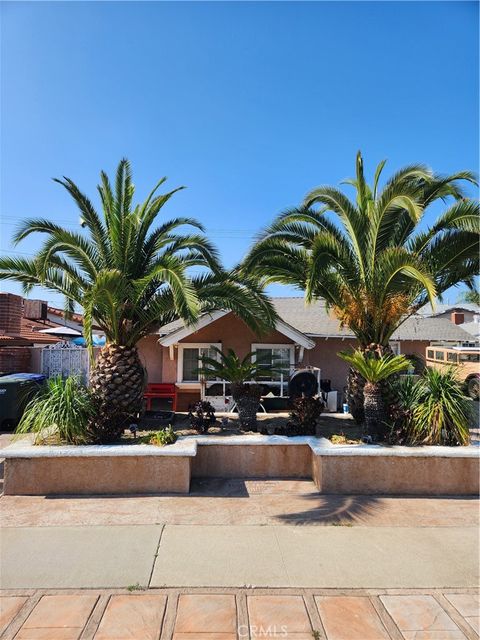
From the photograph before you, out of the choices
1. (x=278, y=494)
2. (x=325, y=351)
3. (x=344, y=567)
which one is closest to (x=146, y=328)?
(x=278, y=494)

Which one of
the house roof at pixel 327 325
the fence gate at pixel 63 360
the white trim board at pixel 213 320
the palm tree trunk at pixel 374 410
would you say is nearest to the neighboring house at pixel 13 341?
the fence gate at pixel 63 360

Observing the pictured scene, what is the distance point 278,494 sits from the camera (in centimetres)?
641

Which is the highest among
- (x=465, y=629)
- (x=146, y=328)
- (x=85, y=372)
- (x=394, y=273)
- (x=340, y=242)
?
(x=340, y=242)

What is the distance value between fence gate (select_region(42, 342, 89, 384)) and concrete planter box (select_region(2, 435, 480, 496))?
6565 mm

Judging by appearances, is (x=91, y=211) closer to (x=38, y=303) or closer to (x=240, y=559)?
(x=240, y=559)

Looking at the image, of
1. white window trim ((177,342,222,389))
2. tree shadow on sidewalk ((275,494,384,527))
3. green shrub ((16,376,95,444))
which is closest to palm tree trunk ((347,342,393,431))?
tree shadow on sidewalk ((275,494,384,527))

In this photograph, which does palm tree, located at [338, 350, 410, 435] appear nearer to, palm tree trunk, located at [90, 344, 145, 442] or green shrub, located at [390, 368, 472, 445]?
green shrub, located at [390, 368, 472, 445]

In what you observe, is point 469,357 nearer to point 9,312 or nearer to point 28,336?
point 28,336

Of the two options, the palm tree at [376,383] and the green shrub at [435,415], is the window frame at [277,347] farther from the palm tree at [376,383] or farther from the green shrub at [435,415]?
the green shrub at [435,415]

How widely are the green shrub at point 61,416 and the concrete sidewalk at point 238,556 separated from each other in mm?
1889

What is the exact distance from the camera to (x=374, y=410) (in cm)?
752

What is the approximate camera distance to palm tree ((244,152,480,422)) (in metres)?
7.93

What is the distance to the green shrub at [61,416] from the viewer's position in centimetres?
680

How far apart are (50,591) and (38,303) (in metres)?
17.6
